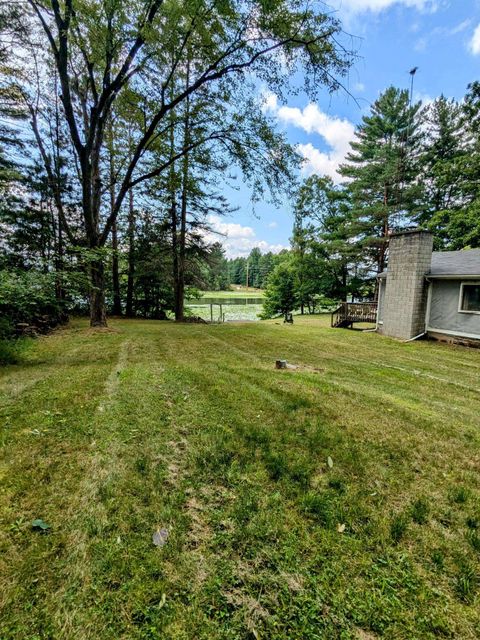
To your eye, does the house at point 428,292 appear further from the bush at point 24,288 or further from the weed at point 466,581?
the bush at point 24,288

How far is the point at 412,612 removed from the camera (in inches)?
54.9

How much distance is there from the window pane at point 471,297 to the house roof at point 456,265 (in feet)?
1.64

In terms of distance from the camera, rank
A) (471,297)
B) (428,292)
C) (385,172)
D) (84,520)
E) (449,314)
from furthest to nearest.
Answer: (385,172)
(428,292)
(449,314)
(471,297)
(84,520)

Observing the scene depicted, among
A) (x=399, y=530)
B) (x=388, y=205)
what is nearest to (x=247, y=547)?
(x=399, y=530)

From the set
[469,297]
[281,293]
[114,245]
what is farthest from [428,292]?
[281,293]

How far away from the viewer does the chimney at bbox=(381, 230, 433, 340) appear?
9.98 metres

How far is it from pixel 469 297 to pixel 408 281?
1.79 m

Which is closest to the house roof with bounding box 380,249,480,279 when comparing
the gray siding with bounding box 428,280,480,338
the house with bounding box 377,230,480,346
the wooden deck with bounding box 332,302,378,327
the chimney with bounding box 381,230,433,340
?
the house with bounding box 377,230,480,346

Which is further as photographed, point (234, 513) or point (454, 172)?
point (454, 172)

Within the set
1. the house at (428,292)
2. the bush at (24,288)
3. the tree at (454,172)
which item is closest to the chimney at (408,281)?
the house at (428,292)

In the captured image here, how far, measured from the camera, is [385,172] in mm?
20438

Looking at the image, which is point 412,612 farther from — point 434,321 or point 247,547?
point 434,321

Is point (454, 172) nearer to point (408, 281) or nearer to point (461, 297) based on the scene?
point (408, 281)

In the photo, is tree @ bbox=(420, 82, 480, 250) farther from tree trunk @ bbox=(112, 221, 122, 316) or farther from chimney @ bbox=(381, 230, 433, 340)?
tree trunk @ bbox=(112, 221, 122, 316)
